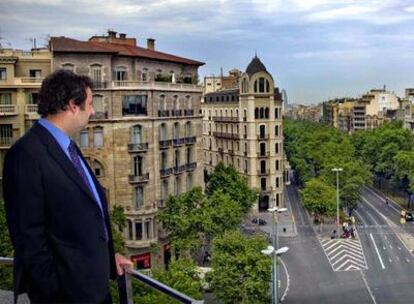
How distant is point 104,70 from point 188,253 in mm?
15343

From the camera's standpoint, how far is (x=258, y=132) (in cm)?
7988

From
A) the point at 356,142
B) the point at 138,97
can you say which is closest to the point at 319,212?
the point at 138,97

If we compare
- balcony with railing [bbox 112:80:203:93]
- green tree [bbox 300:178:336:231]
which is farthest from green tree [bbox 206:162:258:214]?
balcony with railing [bbox 112:80:203:93]

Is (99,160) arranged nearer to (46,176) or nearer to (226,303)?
(226,303)

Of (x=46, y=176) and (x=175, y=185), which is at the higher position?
(x=46, y=176)

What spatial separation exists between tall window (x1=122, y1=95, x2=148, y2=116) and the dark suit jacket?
40.2 m

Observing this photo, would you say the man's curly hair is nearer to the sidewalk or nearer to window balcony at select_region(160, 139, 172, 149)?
window balcony at select_region(160, 139, 172, 149)

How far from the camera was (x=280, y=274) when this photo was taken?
49.7 meters

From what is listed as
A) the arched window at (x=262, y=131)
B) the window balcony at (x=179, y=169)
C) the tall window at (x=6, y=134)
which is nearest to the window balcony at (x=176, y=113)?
the window balcony at (x=179, y=169)

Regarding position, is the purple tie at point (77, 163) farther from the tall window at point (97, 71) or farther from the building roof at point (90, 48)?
the tall window at point (97, 71)

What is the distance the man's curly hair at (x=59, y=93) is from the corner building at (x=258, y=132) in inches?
2913

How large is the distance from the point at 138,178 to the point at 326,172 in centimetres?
4148

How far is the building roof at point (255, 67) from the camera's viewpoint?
7869cm

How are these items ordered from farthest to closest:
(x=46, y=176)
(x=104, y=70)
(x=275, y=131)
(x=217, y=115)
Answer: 1. (x=217, y=115)
2. (x=275, y=131)
3. (x=104, y=70)
4. (x=46, y=176)
